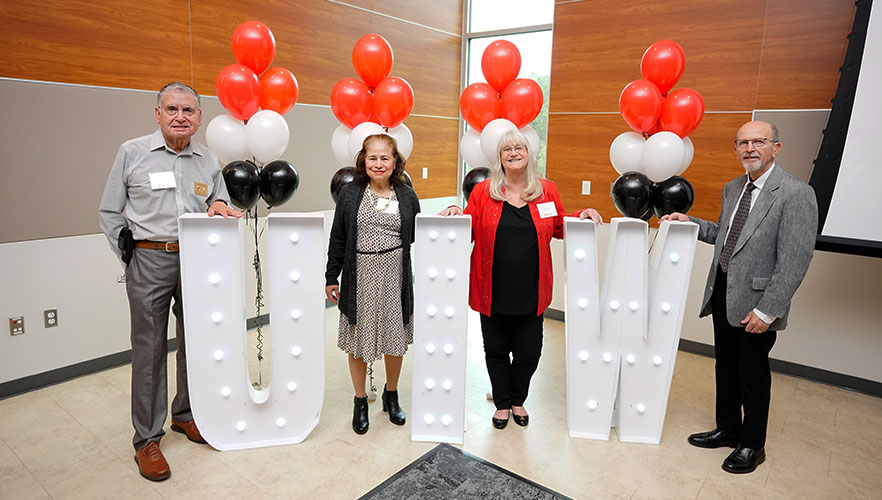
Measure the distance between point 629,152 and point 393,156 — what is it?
140cm

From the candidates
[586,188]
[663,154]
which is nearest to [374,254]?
[663,154]

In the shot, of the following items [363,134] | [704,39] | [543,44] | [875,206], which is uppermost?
[543,44]

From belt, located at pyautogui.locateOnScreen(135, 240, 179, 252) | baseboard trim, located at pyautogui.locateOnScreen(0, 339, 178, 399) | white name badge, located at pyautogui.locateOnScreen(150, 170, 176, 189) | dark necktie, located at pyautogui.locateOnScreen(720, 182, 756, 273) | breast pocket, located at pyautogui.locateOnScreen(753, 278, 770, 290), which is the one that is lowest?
baseboard trim, located at pyautogui.locateOnScreen(0, 339, 178, 399)

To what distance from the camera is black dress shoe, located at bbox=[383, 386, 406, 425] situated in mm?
2934

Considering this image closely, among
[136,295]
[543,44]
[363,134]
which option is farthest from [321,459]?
[543,44]

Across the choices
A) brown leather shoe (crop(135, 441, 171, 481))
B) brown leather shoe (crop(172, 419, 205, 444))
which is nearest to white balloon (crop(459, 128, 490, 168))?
brown leather shoe (crop(172, 419, 205, 444))

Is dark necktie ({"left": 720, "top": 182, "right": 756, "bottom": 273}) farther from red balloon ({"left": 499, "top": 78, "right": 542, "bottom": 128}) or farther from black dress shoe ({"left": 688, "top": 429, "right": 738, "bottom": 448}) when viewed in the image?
red balloon ({"left": 499, "top": 78, "right": 542, "bottom": 128})

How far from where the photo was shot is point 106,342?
11.7 ft

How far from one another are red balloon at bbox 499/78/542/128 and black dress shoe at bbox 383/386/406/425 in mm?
1784

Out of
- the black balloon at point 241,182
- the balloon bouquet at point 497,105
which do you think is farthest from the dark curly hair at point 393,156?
the balloon bouquet at point 497,105

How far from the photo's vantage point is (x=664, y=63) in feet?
9.82

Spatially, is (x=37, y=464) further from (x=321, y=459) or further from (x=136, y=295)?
(x=321, y=459)

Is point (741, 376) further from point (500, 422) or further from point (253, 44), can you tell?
point (253, 44)

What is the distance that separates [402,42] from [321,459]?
13.3 ft
